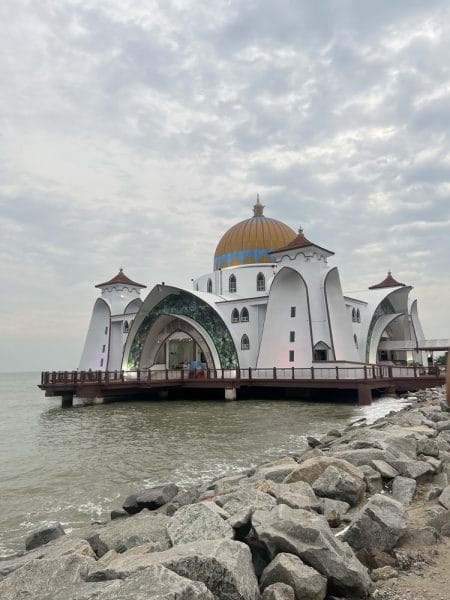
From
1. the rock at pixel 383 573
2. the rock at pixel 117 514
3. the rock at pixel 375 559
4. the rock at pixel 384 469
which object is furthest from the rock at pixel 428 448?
the rock at pixel 117 514

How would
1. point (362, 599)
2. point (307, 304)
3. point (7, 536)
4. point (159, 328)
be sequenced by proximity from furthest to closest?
A: point (159, 328) < point (307, 304) < point (7, 536) < point (362, 599)

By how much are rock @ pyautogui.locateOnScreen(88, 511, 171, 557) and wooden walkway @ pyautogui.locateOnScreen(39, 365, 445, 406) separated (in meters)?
18.4

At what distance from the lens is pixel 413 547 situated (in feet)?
13.1

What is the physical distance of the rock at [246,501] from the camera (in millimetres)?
4660

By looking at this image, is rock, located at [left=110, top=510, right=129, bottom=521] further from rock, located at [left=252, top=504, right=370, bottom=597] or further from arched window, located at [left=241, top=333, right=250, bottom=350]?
arched window, located at [left=241, top=333, right=250, bottom=350]

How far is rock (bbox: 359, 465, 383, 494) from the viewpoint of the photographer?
568 cm

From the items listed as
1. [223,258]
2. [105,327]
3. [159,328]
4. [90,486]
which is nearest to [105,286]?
[105,327]

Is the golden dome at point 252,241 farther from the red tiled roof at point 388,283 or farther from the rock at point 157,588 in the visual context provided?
the rock at point 157,588

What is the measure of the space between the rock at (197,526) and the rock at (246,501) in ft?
1.38

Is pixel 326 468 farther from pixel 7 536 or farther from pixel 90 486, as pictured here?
pixel 90 486

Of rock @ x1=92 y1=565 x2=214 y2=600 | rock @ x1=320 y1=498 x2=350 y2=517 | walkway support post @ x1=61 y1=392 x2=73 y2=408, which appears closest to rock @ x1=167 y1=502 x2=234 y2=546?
rock @ x1=92 y1=565 x2=214 y2=600

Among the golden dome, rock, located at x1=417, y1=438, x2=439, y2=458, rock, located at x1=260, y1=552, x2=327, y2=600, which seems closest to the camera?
rock, located at x1=260, y1=552, x2=327, y2=600

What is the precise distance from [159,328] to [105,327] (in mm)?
8145

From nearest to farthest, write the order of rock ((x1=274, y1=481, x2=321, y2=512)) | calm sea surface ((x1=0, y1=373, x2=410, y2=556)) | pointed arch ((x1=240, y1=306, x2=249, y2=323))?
rock ((x1=274, y1=481, x2=321, y2=512)) → calm sea surface ((x1=0, y1=373, x2=410, y2=556)) → pointed arch ((x1=240, y1=306, x2=249, y2=323))
